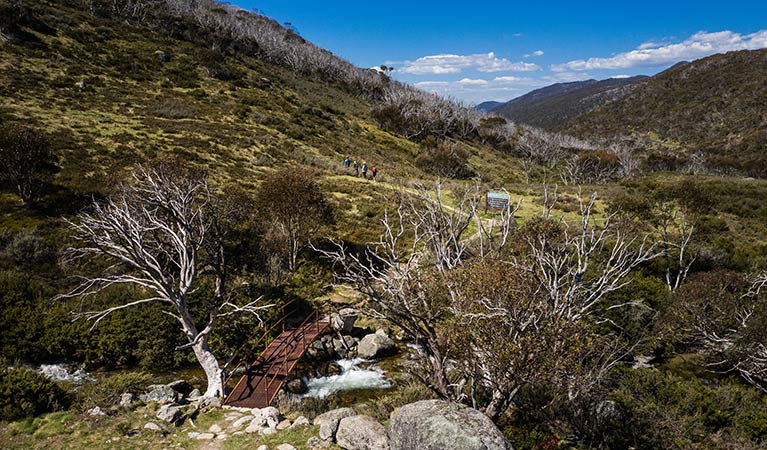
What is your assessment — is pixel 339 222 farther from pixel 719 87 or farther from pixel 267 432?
pixel 719 87

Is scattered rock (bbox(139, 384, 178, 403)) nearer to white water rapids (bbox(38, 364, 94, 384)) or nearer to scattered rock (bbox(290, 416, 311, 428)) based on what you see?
white water rapids (bbox(38, 364, 94, 384))

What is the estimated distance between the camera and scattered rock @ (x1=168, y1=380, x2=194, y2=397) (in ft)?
42.1

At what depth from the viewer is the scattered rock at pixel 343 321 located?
57.3ft

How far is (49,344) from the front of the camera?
13.8 metres

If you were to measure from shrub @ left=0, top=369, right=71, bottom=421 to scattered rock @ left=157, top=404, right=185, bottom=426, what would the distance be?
2850 millimetres

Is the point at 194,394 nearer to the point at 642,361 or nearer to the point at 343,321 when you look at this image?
the point at 343,321

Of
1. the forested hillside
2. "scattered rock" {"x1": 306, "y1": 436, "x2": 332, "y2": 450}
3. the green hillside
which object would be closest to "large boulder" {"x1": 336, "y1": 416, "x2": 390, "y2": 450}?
the forested hillside

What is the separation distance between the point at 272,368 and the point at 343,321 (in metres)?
4.27

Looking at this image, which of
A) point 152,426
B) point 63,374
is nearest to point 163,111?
point 63,374

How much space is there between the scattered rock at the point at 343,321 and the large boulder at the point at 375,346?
0.99 metres

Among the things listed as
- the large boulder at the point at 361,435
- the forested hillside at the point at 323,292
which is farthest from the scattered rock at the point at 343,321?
the large boulder at the point at 361,435

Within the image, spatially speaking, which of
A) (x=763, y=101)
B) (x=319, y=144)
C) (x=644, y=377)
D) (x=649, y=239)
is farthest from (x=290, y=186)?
(x=763, y=101)

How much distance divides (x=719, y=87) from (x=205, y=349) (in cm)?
15432

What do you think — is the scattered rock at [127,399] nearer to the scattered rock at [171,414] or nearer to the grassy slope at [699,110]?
the scattered rock at [171,414]
